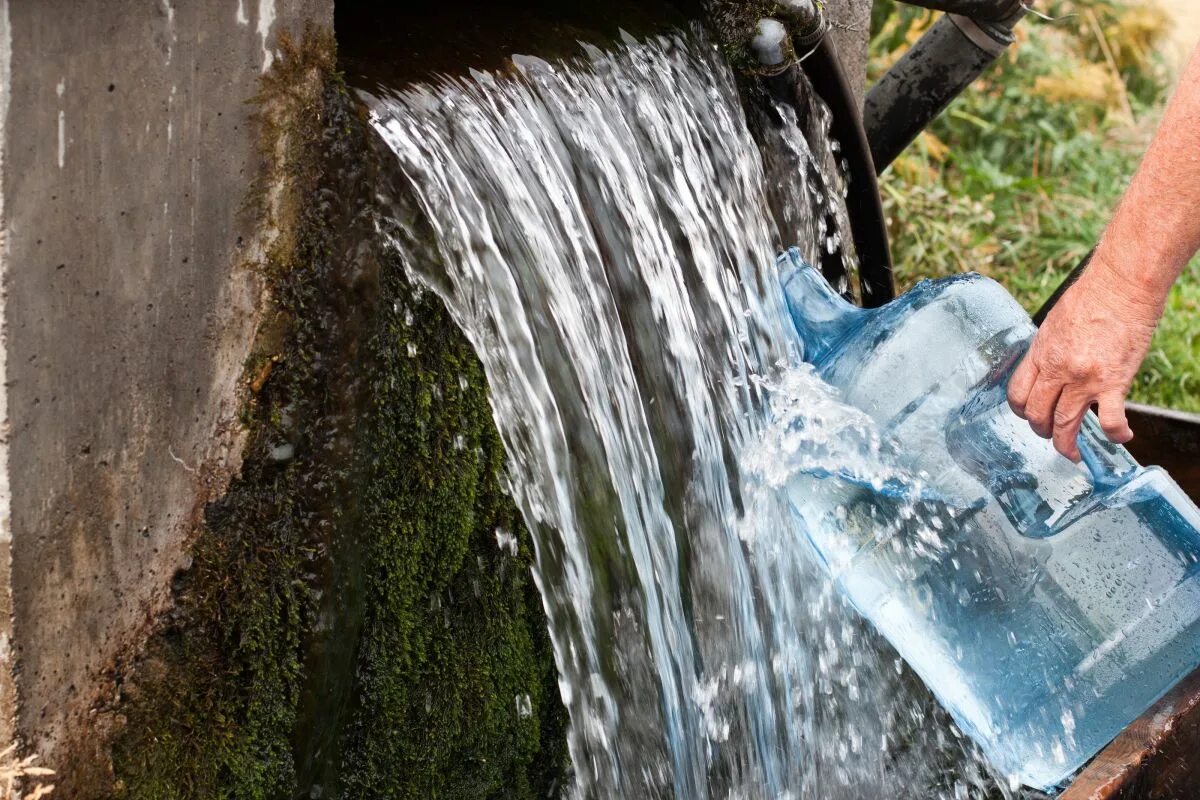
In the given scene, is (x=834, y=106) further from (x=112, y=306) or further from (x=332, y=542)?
(x=112, y=306)

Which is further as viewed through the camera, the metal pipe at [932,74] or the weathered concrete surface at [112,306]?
the metal pipe at [932,74]

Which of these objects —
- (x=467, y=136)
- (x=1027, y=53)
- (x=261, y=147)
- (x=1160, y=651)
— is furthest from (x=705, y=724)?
(x=1027, y=53)

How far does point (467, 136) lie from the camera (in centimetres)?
204

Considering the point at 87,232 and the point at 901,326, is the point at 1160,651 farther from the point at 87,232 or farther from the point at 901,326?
the point at 87,232

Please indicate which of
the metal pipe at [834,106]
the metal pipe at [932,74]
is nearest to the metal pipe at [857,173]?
the metal pipe at [834,106]

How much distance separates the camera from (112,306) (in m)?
1.66

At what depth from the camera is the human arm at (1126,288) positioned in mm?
1752

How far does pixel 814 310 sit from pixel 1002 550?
640 millimetres

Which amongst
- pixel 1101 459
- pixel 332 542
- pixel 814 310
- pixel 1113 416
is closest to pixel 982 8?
pixel 814 310

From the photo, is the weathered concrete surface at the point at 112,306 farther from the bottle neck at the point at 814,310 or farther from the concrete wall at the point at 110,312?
the bottle neck at the point at 814,310

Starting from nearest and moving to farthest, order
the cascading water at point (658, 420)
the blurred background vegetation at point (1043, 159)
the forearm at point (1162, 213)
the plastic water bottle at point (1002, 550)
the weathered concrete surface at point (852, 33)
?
1. the forearm at point (1162, 213)
2. the cascading water at point (658, 420)
3. the plastic water bottle at point (1002, 550)
4. the weathered concrete surface at point (852, 33)
5. the blurred background vegetation at point (1043, 159)

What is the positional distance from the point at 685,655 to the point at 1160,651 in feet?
2.76

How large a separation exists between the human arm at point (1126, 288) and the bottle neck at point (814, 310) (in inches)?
23.5

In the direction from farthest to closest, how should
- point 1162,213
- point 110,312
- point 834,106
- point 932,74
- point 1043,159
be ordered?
1. point 1043,159
2. point 932,74
3. point 834,106
4. point 1162,213
5. point 110,312
